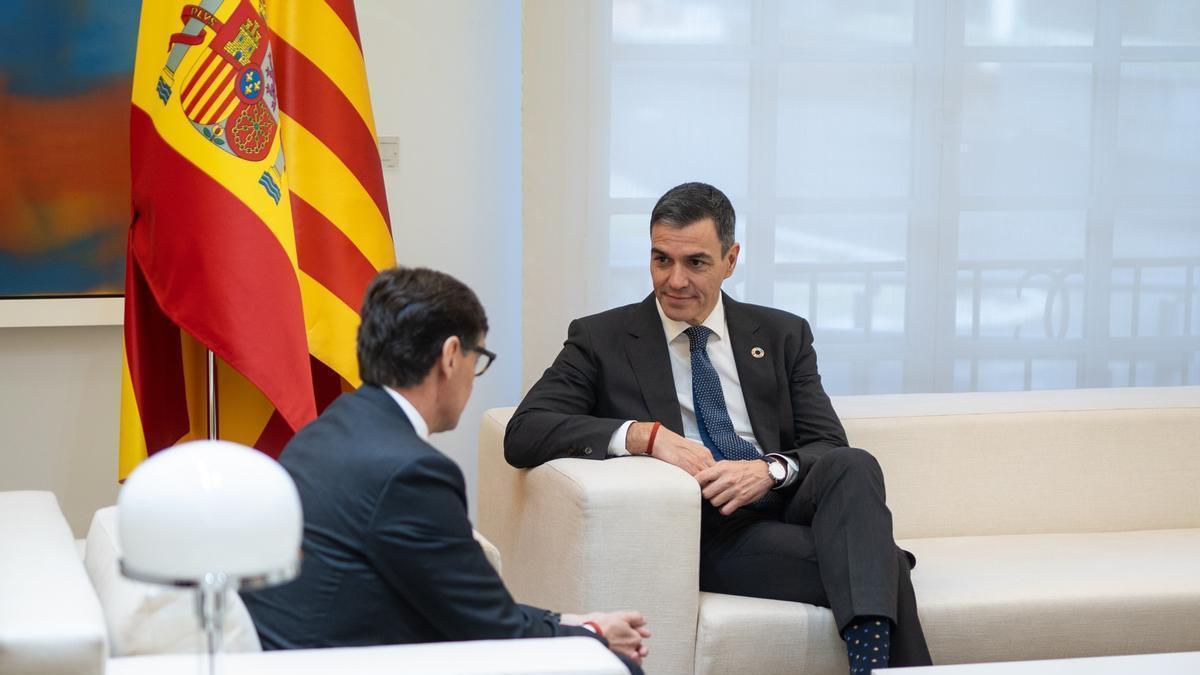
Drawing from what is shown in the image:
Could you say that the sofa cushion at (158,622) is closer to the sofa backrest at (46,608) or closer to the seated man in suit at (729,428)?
the sofa backrest at (46,608)

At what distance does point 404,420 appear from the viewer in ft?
6.28

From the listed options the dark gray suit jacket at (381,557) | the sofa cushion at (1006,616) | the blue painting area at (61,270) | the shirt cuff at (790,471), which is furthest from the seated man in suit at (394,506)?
the blue painting area at (61,270)

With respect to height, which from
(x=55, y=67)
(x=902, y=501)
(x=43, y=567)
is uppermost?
(x=55, y=67)

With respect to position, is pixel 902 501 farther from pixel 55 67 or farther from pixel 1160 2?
pixel 55 67

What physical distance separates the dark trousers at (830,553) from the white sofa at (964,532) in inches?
2.6

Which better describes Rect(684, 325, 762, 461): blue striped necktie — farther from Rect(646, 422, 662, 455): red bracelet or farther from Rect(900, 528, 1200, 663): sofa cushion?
Rect(900, 528, 1200, 663): sofa cushion

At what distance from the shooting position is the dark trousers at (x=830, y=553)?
2605mm

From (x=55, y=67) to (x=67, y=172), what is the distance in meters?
0.27

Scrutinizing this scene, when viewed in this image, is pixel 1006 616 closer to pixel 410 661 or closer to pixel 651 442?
pixel 651 442

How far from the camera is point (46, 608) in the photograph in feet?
5.05

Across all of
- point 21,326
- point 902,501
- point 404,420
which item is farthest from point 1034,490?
point 21,326

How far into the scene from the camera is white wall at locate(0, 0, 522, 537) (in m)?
3.68

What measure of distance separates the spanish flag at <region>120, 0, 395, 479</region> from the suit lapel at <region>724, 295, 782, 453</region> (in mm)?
917

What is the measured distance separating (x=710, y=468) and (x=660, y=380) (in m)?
0.33
